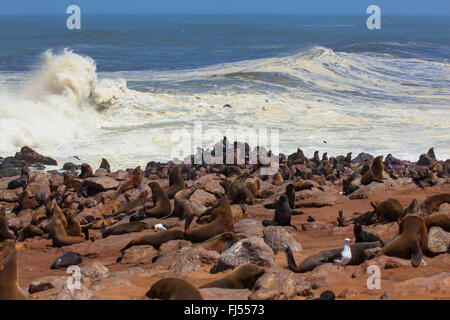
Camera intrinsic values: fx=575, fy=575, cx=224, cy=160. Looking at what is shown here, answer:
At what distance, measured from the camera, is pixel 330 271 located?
5332mm

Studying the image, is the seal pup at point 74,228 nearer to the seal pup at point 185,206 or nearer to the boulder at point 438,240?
the seal pup at point 185,206

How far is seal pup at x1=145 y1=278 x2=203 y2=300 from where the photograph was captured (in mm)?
4102

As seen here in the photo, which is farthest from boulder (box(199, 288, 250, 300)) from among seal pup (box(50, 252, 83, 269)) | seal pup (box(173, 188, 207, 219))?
seal pup (box(173, 188, 207, 219))

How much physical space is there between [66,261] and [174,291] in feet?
9.25

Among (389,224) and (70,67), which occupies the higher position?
(70,67)

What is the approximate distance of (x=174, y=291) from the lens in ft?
13.9

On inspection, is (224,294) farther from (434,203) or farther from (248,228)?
(434,203)

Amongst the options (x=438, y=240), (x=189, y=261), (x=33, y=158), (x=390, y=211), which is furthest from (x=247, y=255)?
(x=33, y=158)

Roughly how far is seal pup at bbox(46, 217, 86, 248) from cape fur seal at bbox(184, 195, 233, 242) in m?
1.78

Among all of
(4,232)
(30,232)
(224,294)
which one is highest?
(224,294)

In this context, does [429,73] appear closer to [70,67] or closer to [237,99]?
→ [237,99]

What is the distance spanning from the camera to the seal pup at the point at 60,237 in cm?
775
